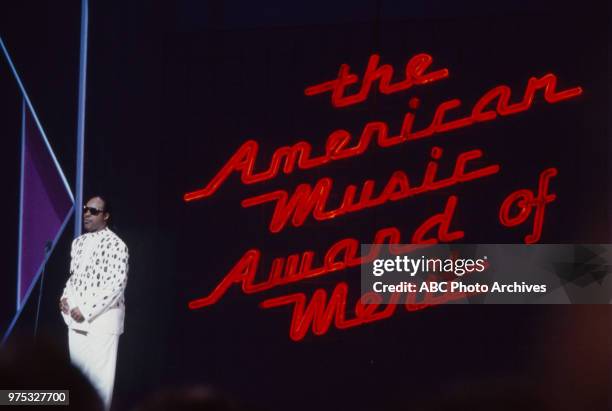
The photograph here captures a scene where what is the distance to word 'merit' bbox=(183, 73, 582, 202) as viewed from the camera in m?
5.05

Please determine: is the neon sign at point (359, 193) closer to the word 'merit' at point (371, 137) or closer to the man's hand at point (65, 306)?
the word 'merit' at point (371, 137)

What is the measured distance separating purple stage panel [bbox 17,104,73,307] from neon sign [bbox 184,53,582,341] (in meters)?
1.14

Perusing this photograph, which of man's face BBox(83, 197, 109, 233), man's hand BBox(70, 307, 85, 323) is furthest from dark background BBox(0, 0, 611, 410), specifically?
man's hand BBox(70, 307, 85, 323)

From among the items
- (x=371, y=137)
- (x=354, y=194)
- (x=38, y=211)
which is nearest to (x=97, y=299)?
(x=38, y=211)

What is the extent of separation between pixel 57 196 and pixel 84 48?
1.25 metres

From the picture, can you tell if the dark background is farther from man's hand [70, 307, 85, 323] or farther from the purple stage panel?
man's hand [70, 307, 85, 323]

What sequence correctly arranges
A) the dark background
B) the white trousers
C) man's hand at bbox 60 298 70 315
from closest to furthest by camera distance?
the white trousers < man's hand at bbox 60 298 70 315 < the dark background

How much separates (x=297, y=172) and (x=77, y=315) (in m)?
1.94

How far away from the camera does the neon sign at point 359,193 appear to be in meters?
5.07

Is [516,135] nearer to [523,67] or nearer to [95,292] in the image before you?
[523,67]

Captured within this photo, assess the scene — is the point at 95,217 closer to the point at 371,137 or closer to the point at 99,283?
the point at 99,283

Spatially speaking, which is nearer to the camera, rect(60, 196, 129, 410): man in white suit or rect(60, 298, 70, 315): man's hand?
rect(60, 196, 129, 410): man in white suit

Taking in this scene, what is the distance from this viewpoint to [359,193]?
5.25 m

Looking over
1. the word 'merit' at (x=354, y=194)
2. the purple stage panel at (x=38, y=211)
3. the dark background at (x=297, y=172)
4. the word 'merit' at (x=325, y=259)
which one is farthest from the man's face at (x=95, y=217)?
the word 'merit' at (x=354, y=194)
